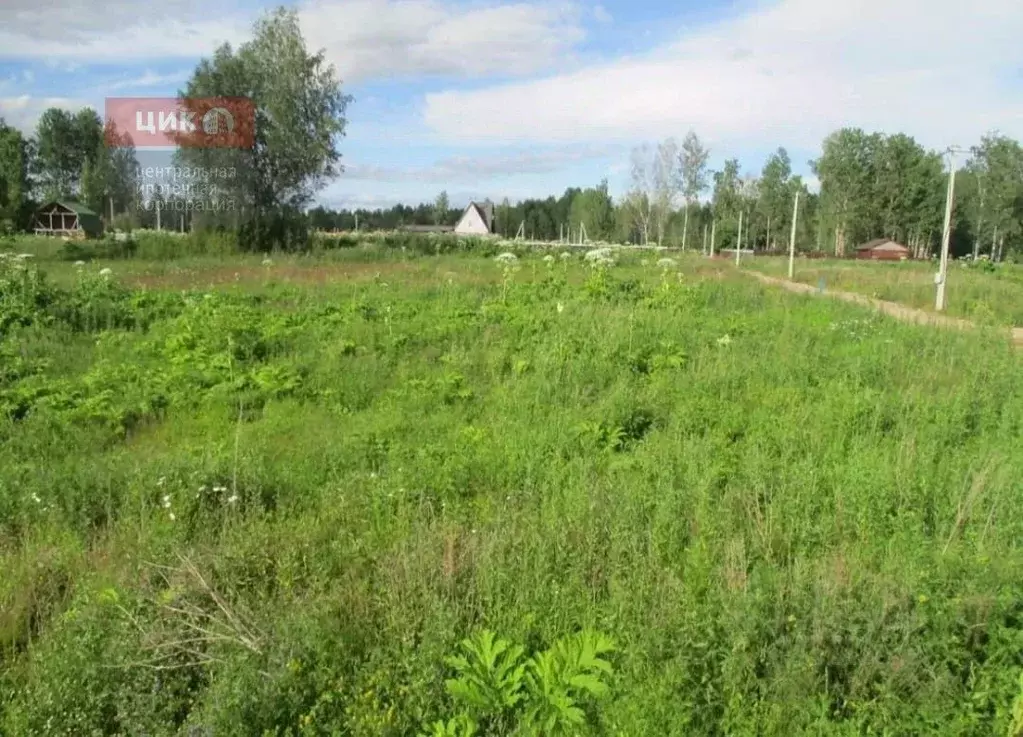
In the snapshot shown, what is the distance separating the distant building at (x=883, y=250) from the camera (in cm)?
6044

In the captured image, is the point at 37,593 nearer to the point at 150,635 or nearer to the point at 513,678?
the point at 150,635

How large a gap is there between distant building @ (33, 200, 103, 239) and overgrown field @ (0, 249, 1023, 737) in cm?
4729

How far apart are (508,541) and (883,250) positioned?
217 feet

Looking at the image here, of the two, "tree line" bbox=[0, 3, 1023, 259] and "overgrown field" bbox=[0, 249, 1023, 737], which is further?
"tree line" bbox=[0, 3, 1023, 259]

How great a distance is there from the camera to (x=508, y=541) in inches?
153

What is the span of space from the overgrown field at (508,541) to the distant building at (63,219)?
4729 cm

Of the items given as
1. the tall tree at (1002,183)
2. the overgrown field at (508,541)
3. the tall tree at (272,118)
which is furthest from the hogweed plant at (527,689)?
the tall tree at (1002,183)

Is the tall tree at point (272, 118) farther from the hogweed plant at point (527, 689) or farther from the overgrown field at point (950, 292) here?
the hogweed plant at point (527, 689)

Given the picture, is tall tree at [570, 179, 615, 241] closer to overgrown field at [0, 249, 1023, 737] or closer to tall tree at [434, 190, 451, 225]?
tall tree at [434, 190, 451, 225]

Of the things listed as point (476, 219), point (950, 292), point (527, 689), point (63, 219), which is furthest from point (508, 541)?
point (476, 219)

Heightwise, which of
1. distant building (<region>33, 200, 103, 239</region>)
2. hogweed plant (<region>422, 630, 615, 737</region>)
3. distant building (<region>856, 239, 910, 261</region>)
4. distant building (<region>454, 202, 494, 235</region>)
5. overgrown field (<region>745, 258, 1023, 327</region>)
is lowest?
hogweed plant (<region>422, 630, 615, 737</region>)

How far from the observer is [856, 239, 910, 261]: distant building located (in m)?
60.4

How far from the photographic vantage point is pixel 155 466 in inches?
200

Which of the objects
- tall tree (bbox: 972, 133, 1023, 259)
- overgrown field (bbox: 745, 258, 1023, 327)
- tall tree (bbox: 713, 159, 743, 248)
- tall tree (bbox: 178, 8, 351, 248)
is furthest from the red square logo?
tall tree (bbox: 972, 133, 1023, 259)
